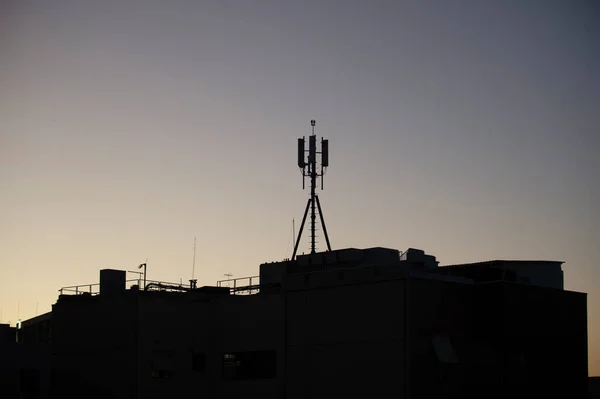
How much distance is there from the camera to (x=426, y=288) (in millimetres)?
53062

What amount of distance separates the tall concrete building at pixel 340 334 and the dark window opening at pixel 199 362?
0.07 meters

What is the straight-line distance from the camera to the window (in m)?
58.4

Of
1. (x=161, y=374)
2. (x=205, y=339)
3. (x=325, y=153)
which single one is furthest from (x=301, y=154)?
(x=161, y=374)

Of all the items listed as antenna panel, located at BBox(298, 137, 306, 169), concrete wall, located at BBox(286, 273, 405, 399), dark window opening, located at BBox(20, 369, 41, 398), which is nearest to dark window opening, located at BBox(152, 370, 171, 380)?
concrete wall, located at BBox(286, 273, 405, 399)

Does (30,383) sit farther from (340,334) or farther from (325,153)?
(325,153)

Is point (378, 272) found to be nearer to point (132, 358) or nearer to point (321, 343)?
point (321, 343)

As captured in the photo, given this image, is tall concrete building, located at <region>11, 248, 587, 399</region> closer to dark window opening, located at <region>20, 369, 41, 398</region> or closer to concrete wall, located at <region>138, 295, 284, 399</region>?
concrete wall, located at <region>138, 295, 284, 399</region>

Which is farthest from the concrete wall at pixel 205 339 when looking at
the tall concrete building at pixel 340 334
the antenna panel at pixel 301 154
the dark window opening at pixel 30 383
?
the antenna panel at pixel 301 154

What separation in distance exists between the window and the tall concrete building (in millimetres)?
105

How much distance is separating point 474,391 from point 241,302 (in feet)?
55.9

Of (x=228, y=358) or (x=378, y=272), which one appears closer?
(x=378, y=272)

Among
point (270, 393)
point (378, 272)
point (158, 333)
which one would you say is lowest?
point (270, 393)

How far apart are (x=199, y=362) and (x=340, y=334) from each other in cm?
1218

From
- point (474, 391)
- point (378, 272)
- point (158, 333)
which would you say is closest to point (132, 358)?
point (158, 333)
